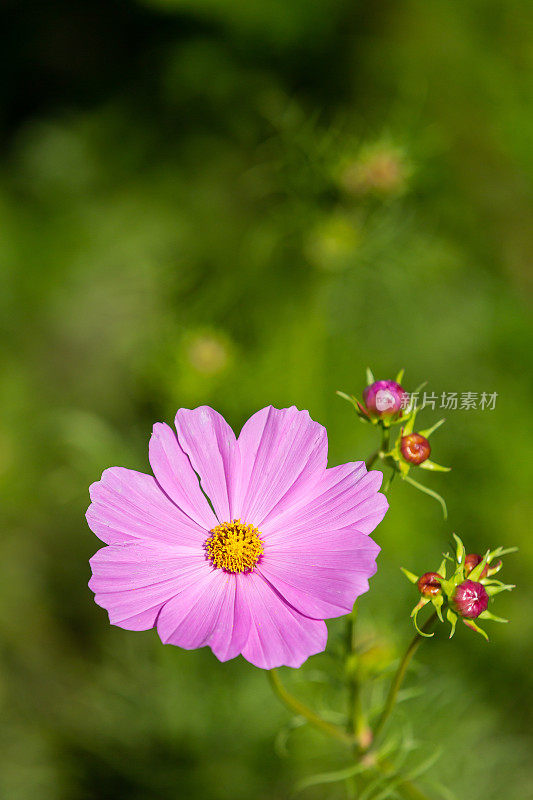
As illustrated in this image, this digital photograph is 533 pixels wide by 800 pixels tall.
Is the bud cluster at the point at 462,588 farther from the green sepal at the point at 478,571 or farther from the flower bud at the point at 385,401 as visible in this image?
the flower bud at the point at 385,401

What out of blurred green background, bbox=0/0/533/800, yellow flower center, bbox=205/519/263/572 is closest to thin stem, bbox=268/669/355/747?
yellow flower center, bbox=205/519/263/572

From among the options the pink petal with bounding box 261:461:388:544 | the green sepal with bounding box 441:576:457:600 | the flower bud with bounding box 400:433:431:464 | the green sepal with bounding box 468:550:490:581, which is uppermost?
the flower bud with bounding box 400:433:431:464

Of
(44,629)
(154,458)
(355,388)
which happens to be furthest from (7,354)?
(154,458)

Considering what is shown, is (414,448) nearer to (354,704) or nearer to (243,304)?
(354,704)

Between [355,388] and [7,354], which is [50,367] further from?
[355,388]

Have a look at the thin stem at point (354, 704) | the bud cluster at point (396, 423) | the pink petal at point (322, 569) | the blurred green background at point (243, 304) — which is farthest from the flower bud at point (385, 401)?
the blurred green background at point (243, 304)

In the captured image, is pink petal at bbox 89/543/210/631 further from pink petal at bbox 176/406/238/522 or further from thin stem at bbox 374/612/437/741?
thin stem at bbox 374/612/437/741
